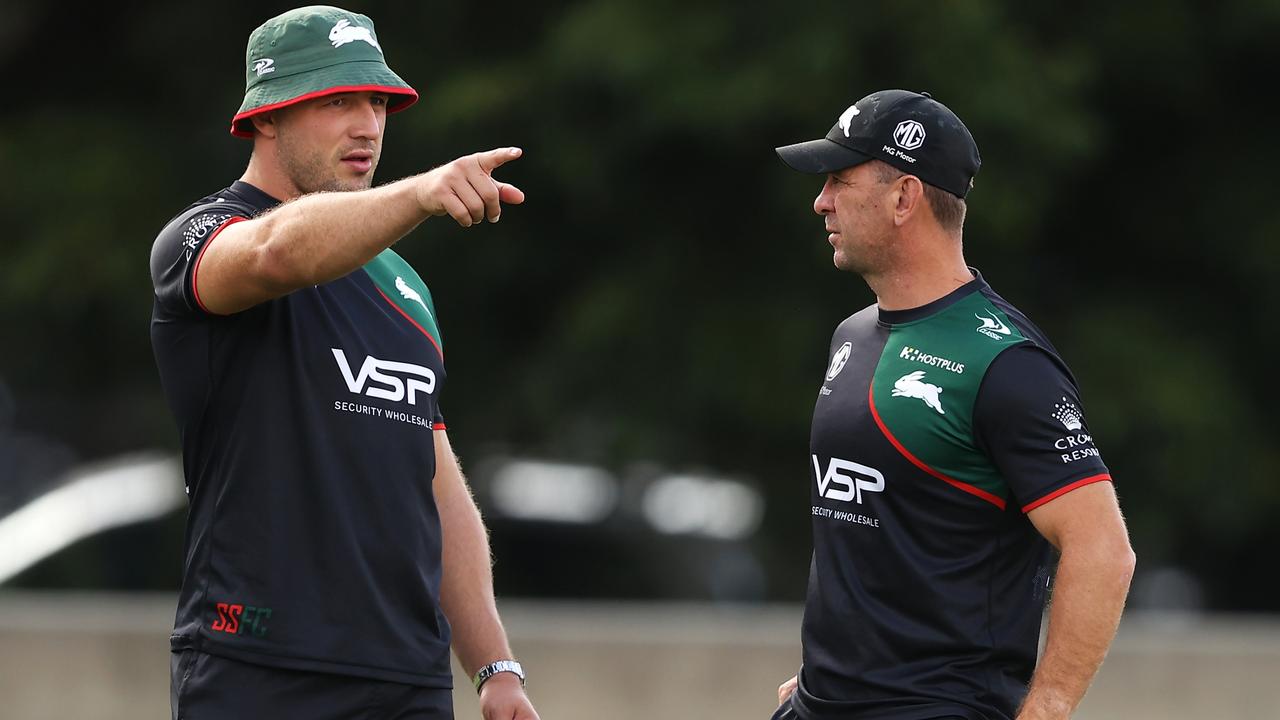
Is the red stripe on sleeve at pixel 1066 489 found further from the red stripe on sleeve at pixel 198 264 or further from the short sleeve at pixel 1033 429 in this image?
the red stripe on sleeve at pixel 198 264

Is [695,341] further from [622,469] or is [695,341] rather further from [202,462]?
[202,462]

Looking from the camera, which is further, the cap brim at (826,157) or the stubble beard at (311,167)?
the cap brim at (826,157)

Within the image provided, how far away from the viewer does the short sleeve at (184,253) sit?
4129mm

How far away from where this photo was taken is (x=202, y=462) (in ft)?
14.2

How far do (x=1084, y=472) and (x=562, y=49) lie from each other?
8500 millimetres

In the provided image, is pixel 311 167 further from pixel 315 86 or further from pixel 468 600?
pixel 468 600

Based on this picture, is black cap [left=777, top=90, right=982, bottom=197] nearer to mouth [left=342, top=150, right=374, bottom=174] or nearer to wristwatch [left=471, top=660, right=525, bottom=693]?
mouth [left=342, top=150, right=374, bottom=174]

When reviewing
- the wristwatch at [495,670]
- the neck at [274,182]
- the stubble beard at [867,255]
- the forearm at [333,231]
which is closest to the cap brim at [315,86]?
the neck at [274,182]

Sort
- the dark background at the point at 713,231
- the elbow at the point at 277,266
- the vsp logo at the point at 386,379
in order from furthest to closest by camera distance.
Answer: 1. the dark background at the point at 713,231
2. the vsp logo at the point at 386,379
3. the elbow at the point at 277,266

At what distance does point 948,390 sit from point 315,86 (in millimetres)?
1605

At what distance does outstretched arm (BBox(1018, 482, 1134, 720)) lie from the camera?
430cm

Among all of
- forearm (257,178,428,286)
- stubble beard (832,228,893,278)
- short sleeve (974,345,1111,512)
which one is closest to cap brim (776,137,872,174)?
stubble beard (832,228,893,278)

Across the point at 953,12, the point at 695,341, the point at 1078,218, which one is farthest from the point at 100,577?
the point at 1078,218

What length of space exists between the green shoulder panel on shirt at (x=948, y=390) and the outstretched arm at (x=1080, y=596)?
23 centimetres
